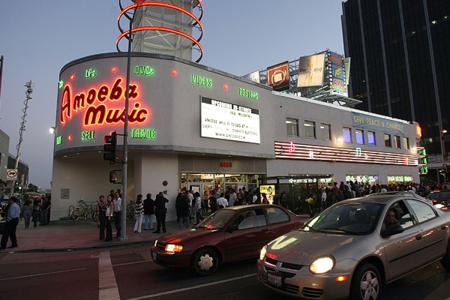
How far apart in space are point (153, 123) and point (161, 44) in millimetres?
10469

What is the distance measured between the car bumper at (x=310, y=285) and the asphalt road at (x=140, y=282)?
905 mm

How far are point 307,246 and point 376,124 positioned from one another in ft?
111

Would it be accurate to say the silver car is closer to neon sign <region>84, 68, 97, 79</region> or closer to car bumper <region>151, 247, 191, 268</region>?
car bumper <region>151, 247, 191, 268</region>

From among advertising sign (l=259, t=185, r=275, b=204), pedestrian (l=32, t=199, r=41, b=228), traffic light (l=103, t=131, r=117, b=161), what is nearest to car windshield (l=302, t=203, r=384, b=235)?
traffic light (l=103, t=131, r=117, b=161)

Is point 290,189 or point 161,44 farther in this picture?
A: point 161,44

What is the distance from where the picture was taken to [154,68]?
19.1 meters

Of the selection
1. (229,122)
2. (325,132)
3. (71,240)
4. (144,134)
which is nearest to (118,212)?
(71,240)

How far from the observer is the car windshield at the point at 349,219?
5.44 m

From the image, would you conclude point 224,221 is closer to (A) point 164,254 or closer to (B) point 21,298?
(A) point 164,254

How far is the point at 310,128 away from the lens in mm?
28391

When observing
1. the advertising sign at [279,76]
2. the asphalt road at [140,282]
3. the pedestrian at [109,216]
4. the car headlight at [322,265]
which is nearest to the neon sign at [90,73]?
the pedestrian at [109,216]

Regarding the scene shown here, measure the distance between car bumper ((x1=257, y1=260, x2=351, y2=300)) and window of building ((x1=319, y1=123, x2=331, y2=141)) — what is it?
2537 cm

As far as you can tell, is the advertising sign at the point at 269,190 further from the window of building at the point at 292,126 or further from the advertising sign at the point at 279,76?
the advertising sign at the point at 279,76

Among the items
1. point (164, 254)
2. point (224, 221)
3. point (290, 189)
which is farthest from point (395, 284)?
point (290, 189)
